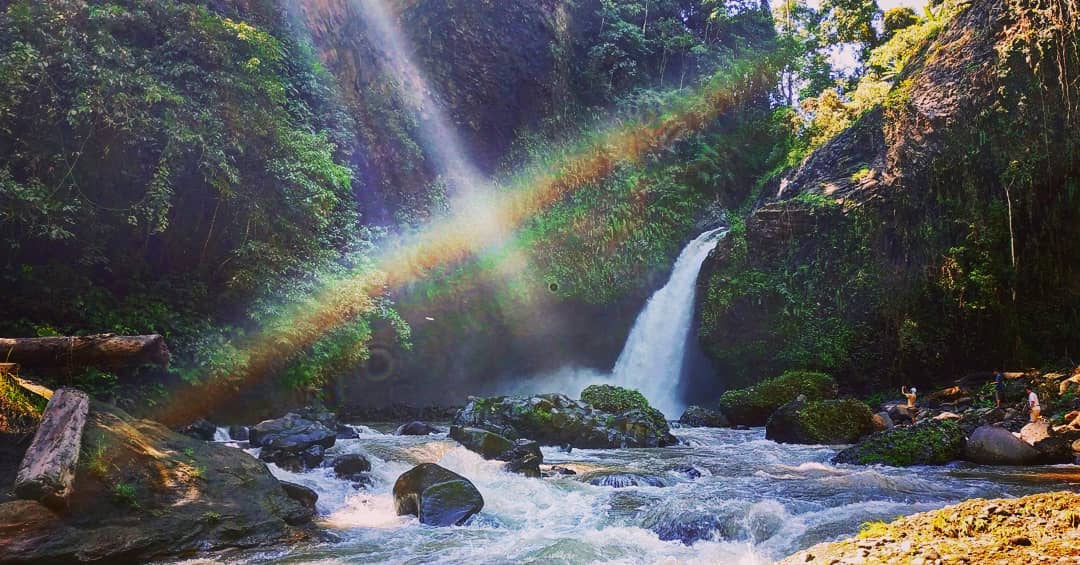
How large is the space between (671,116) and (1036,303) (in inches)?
→ 588

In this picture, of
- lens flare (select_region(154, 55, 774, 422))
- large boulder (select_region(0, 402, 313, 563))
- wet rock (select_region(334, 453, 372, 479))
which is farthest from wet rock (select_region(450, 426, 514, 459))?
lens flare (select_region(154, 55, 774, 422))

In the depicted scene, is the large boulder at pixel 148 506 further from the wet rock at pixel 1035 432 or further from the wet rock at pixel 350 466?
the wet rock at pixel 1035 432

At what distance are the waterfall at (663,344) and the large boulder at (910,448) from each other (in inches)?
395

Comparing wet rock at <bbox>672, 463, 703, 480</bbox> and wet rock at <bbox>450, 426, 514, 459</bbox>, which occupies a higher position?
wet rock at <bbox>450, 426, 514, 459</bbox>

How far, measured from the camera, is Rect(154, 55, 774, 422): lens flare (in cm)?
1108

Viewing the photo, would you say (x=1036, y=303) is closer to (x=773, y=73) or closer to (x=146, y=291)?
(x=773, y=73)

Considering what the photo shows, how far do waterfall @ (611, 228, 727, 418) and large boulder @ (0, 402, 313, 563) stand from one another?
14804mm

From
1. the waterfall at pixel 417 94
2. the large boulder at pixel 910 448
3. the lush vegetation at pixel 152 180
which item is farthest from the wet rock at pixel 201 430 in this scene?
the waterfall at pixel 417 94

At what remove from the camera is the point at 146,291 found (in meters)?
10.1

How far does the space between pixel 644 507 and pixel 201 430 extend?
7307 mm

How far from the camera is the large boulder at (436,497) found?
19.5 ft

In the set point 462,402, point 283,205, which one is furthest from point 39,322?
point 462,402

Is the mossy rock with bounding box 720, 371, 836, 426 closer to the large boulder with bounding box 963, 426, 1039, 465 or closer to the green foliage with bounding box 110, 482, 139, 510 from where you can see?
the large boulder with bounding box 963, 426, 1039, 465

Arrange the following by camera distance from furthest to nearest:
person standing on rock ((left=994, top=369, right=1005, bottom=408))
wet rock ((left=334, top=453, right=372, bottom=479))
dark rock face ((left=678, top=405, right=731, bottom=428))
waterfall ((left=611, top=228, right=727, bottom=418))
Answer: waterfall ((left=611, top=228, right=727, bottom=418)), dark rock face ((left=678, top=405, right=731, bottom=428)), person standing on rock ((left=994, top=369, right=1005, bottom=408)), wet rock ((left=334, top=453, right=372, bottom=479))
